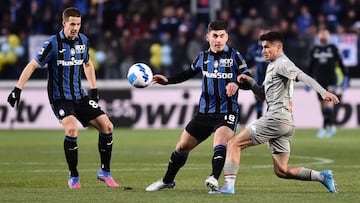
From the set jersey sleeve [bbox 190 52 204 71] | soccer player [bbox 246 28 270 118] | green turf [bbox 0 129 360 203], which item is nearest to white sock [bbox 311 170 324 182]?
green turf [bbox 0 129 360 203]

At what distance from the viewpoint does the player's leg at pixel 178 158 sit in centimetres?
1164

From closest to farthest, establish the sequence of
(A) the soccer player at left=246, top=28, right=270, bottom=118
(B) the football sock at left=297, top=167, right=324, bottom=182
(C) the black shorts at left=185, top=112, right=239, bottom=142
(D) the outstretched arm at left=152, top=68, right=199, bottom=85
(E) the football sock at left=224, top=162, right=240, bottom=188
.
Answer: (E) the football sock at left=224, top=162, right=240, bottom=188
(B) the football sock at left=297, top=167, right=324, bottom=182
(C) the black shorts at left=185, top=112, right=239, bottom=142
(D) the outstretched arm at left=152, top=68, right=199, bottom=85
(A) the soccer player at left=246, top=28, right=270, bottom=118

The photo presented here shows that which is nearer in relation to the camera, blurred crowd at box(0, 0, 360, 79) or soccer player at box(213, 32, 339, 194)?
soccer player at box(213, 32, 339, 194)

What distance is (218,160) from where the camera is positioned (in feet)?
37.0

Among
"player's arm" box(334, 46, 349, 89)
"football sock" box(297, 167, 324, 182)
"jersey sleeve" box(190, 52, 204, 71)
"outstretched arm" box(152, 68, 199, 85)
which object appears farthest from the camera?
"player's arm" box(334, 46, 349, 89)

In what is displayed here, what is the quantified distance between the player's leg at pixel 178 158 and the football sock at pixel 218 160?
0.37 meters

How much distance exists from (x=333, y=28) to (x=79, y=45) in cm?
1431

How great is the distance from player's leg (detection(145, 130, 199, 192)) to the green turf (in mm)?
179

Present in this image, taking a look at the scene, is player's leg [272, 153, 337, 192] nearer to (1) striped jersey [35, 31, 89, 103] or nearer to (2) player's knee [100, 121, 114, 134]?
(2) player's knee [100, 121, 114, 134]

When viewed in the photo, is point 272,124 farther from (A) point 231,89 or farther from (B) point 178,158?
(B) point 178,158

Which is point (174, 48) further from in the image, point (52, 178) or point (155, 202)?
point (155, 202)

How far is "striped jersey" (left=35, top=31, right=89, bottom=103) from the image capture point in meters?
12.5

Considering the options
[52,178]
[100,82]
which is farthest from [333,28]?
[52,178]

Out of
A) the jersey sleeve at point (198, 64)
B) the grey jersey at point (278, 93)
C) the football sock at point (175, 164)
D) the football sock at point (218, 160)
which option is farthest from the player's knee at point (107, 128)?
the grey jersey at point (278, 93)
